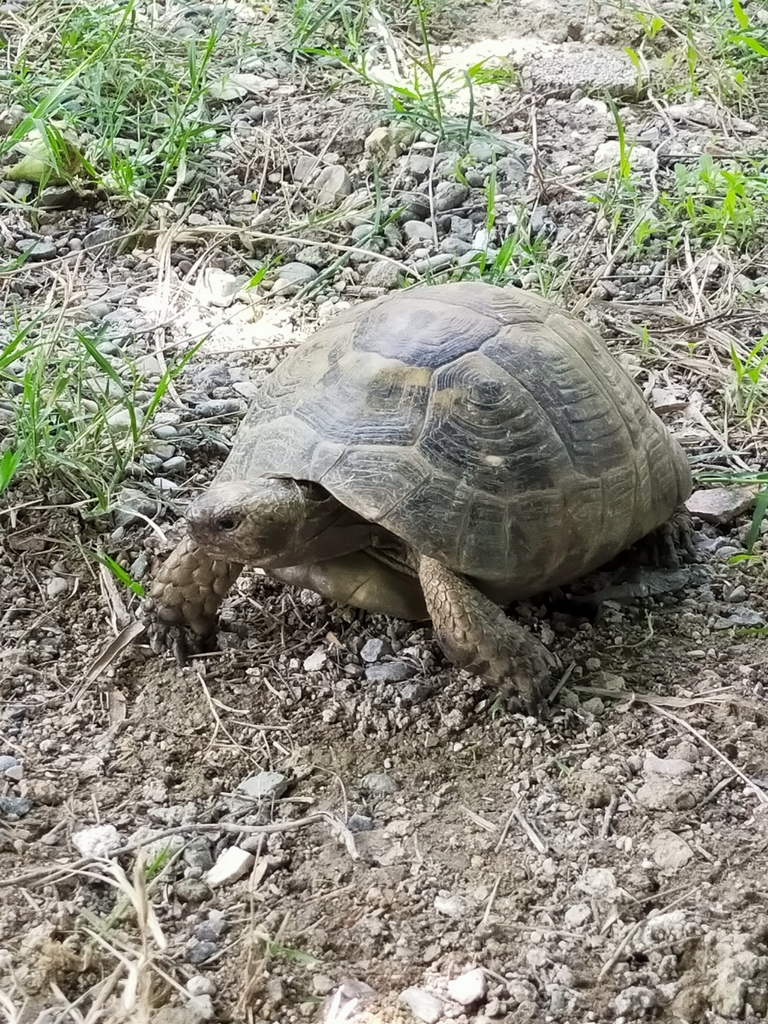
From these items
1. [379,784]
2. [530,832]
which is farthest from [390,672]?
[530,832]

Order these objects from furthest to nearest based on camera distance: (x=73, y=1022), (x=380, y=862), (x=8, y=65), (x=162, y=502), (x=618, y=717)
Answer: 1. (x=8, y=65)
2. (x=162, y=502)
3. (x=618, y=717)
4. (x=380, y=862)
5. (x=73, y=1022)

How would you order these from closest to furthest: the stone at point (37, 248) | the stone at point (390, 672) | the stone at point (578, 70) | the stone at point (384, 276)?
the stone at point (390, 672), the stone at point (384, 276), the stone at point (37, 248), the stone at point (578, 70)

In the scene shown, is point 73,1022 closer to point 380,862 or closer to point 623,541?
point 380,862

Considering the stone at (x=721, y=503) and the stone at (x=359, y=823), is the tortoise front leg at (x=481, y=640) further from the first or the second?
the stone at (x=721, y=503)

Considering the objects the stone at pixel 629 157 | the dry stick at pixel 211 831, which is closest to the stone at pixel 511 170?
the stone at pixel 629 157

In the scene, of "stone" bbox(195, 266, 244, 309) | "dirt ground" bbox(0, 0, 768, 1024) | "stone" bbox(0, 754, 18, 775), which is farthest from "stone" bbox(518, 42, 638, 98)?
"stone" bbox(0, 754, 18, 775)

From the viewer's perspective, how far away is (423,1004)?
1.72 m

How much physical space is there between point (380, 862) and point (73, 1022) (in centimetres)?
64

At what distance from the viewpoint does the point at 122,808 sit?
217 centimetres

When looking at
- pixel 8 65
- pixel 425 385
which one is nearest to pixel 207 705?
pixel 425 385

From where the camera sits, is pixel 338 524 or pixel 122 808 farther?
pixel 338 524

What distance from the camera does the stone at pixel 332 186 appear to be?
4367mm

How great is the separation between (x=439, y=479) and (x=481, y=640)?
1.28ft

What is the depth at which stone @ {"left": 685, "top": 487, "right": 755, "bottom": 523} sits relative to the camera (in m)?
3.01
